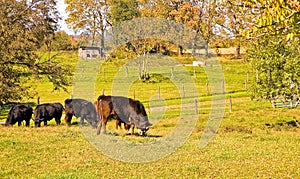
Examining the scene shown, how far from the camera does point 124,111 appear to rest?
19688mm

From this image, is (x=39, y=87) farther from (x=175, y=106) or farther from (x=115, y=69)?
(x=175, y=106)

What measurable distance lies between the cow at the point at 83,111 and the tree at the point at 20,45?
4.10 meters

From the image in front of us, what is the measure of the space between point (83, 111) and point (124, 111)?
4.35 metres

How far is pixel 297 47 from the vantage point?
80.1ft

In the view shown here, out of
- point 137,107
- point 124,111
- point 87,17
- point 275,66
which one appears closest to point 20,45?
point 124,111

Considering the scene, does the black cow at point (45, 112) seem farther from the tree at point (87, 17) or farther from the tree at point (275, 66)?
the tree at point (87, 17)

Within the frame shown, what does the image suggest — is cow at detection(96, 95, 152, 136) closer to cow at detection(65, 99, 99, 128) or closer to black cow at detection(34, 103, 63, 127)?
cow at detection(65, 99, 99, 128)

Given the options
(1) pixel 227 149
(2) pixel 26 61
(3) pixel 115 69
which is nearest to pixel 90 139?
(1) pixel 227 149

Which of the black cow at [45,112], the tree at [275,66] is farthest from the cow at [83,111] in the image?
the tree at [275,66]

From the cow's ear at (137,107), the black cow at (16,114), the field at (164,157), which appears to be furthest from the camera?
the black cow at (16,114)

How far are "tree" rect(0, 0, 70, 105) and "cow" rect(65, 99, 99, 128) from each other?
4.10 meters

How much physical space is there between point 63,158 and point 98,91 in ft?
116

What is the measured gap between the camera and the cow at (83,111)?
74.6 ft

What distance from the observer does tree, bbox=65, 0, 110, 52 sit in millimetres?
62125
